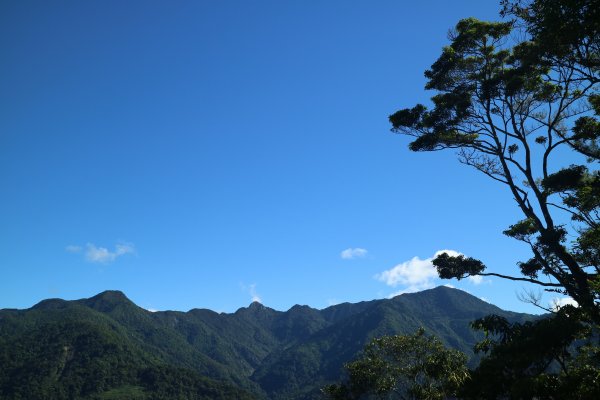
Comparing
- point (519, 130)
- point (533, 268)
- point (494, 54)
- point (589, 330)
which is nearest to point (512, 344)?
point (589, 330)

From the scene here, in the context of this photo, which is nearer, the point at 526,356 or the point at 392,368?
the point at 526,356

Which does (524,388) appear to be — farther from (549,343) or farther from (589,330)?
(589,330)

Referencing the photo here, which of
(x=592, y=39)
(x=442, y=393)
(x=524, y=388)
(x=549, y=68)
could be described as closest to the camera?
(x=524, y=388)

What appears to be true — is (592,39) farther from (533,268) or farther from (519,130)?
(533,268)

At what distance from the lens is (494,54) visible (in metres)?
18.4

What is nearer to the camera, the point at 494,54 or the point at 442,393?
the point at 494,54

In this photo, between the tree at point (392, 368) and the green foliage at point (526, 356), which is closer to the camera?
the green foliage at point (526, 356)

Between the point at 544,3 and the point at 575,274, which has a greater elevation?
the point at 544,3

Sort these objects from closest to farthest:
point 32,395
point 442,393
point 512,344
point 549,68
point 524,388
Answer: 1. point 524,388
2. point 512,344
3. point 549,68
4. point 442,393
5. point 32,395

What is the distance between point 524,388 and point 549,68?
11396 millimetres

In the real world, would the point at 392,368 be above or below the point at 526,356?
below

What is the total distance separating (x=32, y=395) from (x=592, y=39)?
797 feet

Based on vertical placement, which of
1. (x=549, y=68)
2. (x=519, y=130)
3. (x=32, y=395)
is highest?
(x=549, y=68)

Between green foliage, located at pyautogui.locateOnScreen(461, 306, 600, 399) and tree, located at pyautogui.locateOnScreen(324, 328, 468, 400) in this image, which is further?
tree, located at pyautogui.locateOnScreen(324, 328, 468, 400)
